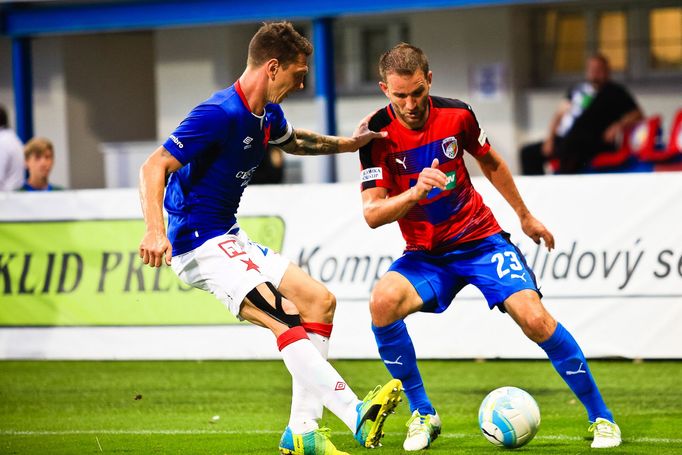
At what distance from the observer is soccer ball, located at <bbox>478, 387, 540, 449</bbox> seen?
6.04 m

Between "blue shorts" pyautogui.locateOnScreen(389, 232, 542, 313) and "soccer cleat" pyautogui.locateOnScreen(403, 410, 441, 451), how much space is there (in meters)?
0.57

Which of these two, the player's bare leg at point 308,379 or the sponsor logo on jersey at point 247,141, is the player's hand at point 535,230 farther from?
the sponsor logo on jersey at point 247,141

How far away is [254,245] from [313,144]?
29.1 inches

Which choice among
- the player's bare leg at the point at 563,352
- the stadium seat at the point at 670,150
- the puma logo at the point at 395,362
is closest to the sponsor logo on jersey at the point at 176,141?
the puma logo at the point at 395,362

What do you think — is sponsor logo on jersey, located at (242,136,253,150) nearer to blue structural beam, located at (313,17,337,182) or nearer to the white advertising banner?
the white advertising banner

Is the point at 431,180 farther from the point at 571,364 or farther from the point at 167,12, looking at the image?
the point at 167,12

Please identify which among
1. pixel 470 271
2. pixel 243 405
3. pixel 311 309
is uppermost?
pixel 470 271

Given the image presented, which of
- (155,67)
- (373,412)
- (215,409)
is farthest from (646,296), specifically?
(155,67)

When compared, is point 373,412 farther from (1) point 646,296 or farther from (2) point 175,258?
(1) point 646,296

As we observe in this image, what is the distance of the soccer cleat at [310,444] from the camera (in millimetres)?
5828

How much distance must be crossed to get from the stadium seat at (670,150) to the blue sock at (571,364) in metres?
8.50

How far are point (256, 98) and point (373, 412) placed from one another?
5.31ft

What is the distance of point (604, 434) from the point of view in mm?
6090

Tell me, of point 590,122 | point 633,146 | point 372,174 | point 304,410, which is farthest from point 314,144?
point 633,146
